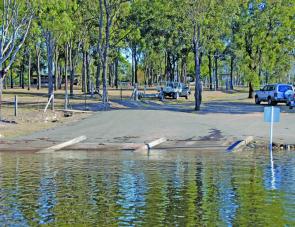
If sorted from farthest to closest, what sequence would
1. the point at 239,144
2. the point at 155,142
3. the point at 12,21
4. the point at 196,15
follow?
the point at 196,15
the point at 12,21
the point at 155,142
the point at 239,144

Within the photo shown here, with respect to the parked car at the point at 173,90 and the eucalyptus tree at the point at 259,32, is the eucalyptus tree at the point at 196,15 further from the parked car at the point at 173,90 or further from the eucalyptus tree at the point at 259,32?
the eucalyptus tree at the point at 259,32

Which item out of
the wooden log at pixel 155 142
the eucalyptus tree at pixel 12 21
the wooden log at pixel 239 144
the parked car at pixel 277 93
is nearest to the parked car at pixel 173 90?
the parked car at pixel 277 93

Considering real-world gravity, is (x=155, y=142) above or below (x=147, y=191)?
below

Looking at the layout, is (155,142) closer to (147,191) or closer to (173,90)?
(147,191)

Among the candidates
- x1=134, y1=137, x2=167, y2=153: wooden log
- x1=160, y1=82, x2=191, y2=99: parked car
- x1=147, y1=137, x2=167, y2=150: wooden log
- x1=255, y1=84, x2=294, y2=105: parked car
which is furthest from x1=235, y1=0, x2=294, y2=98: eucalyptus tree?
x1=134, y1=137, x2=167, y2=153: wooden log

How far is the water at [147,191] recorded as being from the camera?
29.8 ft

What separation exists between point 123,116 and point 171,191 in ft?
72.8

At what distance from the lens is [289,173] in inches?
563

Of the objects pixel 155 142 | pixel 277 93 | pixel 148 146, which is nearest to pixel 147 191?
pixel 148 146

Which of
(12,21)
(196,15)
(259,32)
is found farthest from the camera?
(259,32)

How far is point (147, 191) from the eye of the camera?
11539mm

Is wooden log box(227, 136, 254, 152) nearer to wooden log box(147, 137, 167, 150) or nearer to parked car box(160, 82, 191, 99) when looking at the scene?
wooden log box(147, 137, 167, 150)

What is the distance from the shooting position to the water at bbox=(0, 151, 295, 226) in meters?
9.09

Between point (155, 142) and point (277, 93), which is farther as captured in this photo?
point (277, 93)
